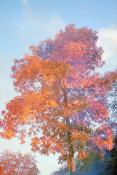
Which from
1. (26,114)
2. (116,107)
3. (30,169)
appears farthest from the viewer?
(30,169)

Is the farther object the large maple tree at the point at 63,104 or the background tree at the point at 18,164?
the background tree at the point at 18,164

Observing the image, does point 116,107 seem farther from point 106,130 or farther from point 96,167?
point 106,130

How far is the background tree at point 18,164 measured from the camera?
59.9 meters

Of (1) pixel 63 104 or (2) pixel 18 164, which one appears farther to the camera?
(2) pixel 18 164

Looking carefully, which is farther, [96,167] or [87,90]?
[96,167]

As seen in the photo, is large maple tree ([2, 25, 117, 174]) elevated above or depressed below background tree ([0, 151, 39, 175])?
below

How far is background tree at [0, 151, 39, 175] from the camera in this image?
59922 mm

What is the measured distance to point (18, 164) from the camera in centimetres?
6184

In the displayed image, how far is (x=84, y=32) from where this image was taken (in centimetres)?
2653

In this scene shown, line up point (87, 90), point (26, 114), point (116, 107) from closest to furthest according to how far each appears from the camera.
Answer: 1. point (26, 114)
2. point (87, 90)
3. point (116, 107)

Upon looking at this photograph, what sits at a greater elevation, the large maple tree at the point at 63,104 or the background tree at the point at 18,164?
the background tree at the point at 18,164

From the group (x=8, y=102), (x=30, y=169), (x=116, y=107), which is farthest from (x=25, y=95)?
(x=30, y=169)

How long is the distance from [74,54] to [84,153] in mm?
7095

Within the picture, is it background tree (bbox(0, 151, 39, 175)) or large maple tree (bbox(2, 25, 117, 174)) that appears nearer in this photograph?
large maple tree (bbox(2, 25, 117, 174))
